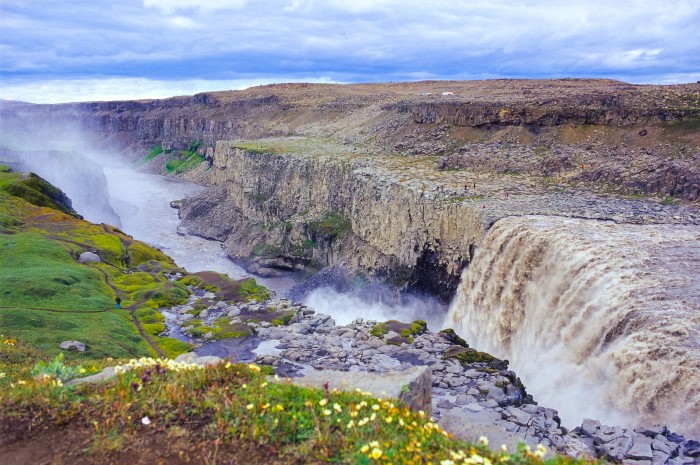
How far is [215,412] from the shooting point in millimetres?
10789

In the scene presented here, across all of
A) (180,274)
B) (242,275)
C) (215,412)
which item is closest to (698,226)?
(215,412)

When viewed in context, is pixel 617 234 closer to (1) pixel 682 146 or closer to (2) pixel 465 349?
(2) pixel 465 349

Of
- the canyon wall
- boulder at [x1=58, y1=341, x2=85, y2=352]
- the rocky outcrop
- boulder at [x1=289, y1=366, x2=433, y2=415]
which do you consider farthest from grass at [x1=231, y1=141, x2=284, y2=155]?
boulder at [x1=289, y1=366, x2=433, y2=415]

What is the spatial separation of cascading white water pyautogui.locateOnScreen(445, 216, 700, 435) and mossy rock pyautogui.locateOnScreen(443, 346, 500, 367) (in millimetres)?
2020

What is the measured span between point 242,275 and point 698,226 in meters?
44.6

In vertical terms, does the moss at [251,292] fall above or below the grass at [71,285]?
below

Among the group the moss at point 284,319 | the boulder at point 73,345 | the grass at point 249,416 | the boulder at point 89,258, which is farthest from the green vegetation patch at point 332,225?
the grass at point 249,416

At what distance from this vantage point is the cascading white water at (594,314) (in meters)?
20.2

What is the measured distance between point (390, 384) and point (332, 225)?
47.8 m

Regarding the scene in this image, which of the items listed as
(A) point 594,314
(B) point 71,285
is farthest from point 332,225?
(A) point 594,314

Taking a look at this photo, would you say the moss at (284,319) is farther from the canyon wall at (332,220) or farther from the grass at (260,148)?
the grass at (260,148)

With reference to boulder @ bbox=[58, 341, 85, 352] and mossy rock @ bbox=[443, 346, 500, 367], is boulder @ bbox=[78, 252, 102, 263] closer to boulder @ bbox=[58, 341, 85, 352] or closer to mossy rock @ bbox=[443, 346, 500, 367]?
boulder @ bbox=[58, 341, 85, 352]

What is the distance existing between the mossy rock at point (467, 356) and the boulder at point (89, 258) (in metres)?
33.9

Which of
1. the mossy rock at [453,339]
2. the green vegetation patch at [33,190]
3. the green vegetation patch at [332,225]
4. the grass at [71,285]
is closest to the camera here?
the grass at [71,285]
